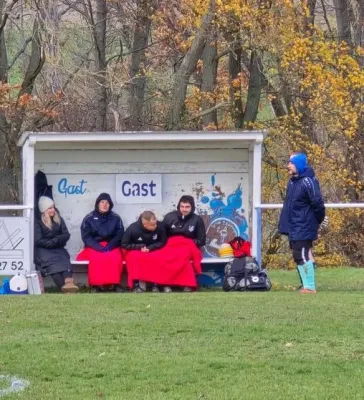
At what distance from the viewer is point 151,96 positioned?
30.5m

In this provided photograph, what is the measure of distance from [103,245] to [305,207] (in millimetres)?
3458

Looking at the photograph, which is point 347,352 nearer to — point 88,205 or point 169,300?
point 169,300

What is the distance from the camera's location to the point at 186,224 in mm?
14703

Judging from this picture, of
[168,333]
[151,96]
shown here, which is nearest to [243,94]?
[151,96]

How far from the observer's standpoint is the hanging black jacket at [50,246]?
14.4 metres

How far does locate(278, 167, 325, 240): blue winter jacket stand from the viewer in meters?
12.6

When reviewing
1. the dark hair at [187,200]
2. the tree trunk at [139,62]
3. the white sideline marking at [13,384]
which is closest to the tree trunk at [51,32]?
the tree trunk at [139,62]

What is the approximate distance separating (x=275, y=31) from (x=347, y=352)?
64.6 ft

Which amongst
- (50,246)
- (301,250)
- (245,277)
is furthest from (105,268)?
(301,250)

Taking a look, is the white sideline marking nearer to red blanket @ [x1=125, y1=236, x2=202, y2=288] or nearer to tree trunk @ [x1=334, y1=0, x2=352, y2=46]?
red blanket @ [x1=125, y1=236, x2=202, y2=288]

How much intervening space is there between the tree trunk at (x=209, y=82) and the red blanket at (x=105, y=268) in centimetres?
1520

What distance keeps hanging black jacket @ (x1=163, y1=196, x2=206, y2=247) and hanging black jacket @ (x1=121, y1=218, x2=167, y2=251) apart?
0.15m

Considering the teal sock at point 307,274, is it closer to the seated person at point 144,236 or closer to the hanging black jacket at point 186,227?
the hanging black jacket at point 186,227

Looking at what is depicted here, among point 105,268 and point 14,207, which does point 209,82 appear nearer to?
point 105,268
